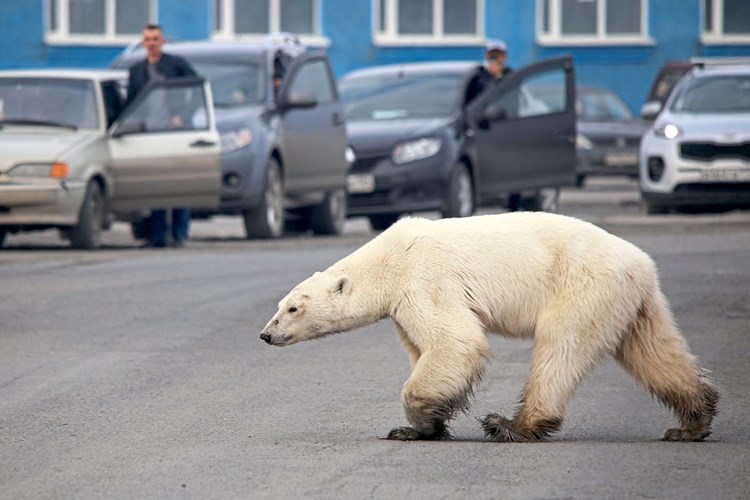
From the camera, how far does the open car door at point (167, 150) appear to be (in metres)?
17.8

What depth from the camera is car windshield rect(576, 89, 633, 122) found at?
3253 centimetres

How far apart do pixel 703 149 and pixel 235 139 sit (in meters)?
5.97

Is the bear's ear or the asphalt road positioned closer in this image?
the asphalt road

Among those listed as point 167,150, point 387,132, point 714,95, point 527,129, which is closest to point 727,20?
point 714,95

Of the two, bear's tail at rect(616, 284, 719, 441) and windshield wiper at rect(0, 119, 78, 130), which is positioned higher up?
windshield wiper at rect(0, 119, 78, 130)

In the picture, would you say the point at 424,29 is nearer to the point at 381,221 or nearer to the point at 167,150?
the point at 381,221

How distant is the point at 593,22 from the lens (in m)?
38.5

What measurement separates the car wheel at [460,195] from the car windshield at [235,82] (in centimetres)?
245

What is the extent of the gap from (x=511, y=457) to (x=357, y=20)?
101ft

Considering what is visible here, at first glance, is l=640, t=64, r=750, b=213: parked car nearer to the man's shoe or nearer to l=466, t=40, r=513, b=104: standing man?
l=466, t=40, r=513, b=104: standing man

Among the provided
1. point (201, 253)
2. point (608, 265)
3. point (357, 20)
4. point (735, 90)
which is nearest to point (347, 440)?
point (608, 265)

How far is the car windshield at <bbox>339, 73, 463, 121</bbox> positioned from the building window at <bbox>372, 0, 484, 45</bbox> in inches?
608

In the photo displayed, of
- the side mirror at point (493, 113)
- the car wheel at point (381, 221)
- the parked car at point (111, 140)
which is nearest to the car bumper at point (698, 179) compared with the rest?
the side mirror at point (493, 113)

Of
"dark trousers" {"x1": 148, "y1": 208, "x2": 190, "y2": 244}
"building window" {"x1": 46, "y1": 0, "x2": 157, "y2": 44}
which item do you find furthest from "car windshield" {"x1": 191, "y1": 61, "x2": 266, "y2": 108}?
"building window" {"x1": 46, "y1": 0, "x2": 157, "y2": 44}
